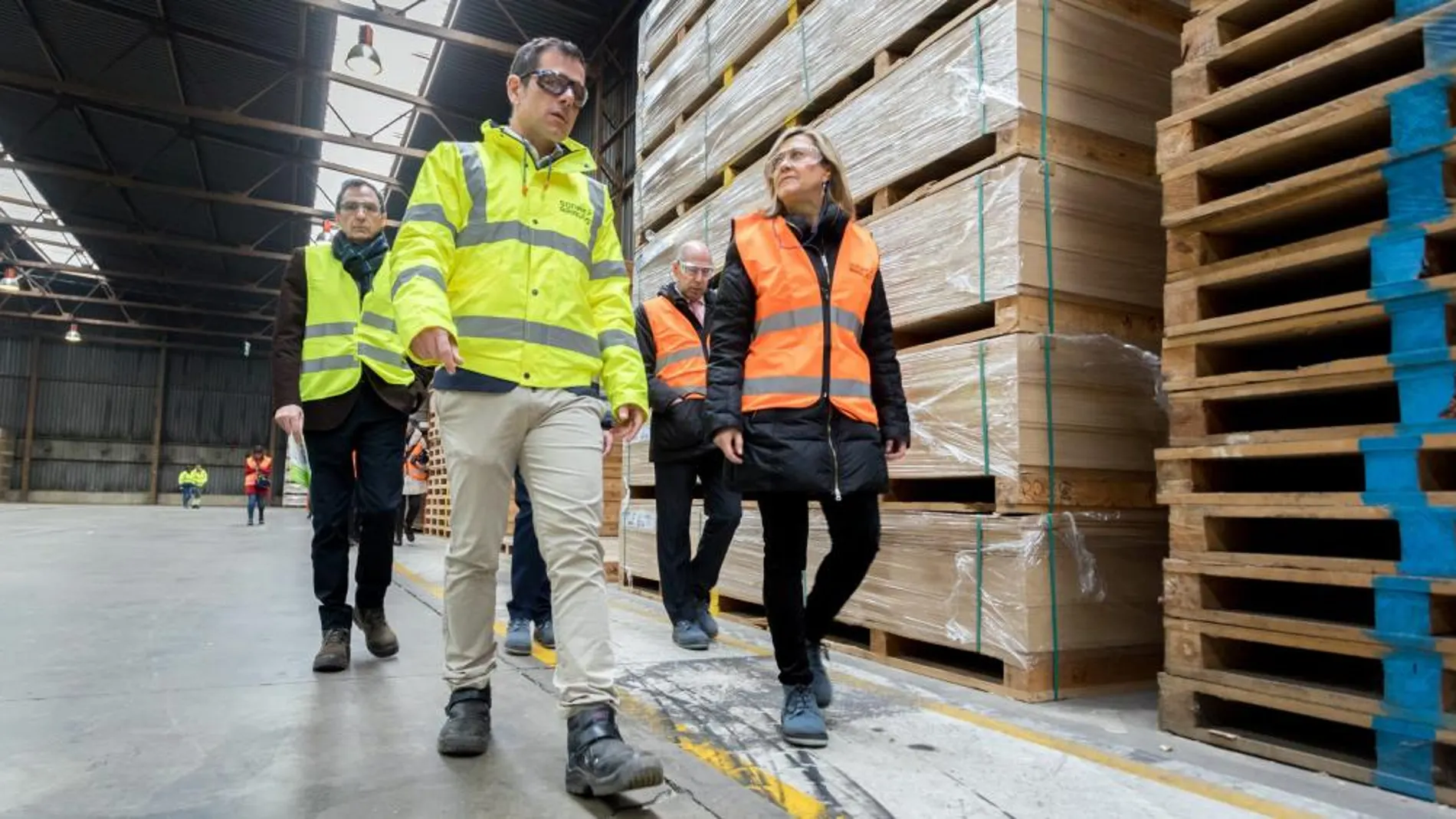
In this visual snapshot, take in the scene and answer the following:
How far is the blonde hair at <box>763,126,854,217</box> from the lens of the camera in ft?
8.95

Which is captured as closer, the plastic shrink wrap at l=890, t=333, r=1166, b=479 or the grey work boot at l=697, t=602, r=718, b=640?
the plastic shrink wrap at l=890, t=333, r=1166, b=479

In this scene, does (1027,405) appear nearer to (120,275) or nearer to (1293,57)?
(1293,57)

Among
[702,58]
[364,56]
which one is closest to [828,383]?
[702,58]

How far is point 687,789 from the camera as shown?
1999 millimetres

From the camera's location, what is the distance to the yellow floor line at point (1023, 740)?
2.01m

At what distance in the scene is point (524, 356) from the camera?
2.19 m

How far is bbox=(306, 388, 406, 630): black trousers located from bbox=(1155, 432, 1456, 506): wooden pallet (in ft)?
8.93

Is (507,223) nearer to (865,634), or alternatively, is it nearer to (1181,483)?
(1181,483)

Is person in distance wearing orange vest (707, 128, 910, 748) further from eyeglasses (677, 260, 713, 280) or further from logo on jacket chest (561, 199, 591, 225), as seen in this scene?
eyeglasses (677, 260, 713, 280)

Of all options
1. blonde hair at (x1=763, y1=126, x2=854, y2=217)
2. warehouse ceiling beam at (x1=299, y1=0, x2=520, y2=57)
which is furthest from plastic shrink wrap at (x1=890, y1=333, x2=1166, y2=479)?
warehouse ceiling beam at (x1=299, y1=0, x2=520, y2=57)

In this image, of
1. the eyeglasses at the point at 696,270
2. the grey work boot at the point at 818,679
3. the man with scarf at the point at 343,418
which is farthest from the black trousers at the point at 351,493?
the grey work boot at the point at 818,679

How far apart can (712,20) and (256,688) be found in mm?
4439

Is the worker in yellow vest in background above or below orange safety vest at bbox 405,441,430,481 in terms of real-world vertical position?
below

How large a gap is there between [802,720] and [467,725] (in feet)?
2.96
